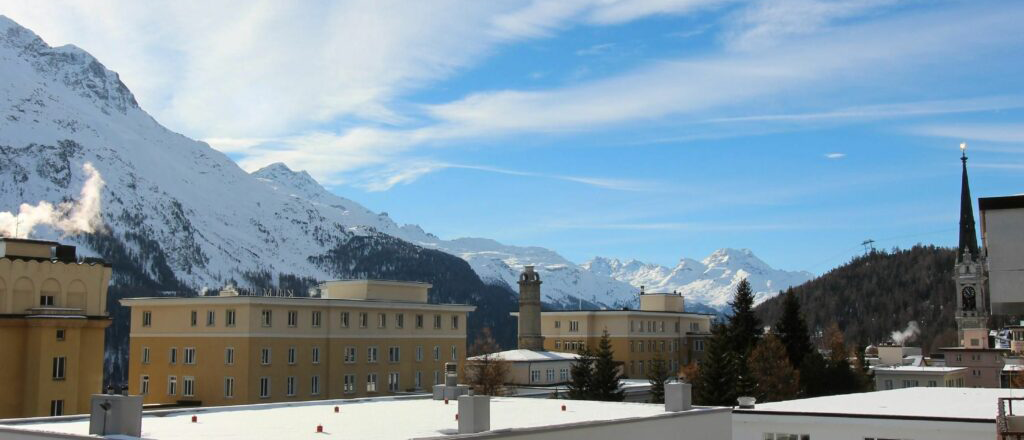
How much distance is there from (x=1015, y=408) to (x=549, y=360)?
6903 centimetres

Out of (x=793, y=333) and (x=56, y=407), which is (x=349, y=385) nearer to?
(x=56, y=407)

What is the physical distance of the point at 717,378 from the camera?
250ft

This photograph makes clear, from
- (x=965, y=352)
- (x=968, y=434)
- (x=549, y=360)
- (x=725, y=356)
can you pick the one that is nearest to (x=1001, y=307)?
(x=968, y=434)

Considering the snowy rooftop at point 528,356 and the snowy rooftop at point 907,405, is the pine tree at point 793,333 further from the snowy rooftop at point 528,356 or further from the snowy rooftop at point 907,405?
the snowy rooftop at point 907,405

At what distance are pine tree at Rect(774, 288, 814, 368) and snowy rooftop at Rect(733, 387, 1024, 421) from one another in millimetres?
48916

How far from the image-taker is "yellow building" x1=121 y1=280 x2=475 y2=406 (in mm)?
71812

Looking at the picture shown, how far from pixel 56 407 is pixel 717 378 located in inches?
1761

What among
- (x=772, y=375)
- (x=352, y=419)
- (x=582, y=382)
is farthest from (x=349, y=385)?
(x=352, y=419)

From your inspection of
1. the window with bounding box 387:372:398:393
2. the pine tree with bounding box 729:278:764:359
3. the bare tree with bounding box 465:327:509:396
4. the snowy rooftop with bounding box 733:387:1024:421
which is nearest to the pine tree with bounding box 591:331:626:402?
the bare tree with bounding box 465:327:509:396

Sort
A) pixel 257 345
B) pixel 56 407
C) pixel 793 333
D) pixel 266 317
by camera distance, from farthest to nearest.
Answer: pixel 793 333, pixel 266 317, pixel 257 345, pixel 56 407

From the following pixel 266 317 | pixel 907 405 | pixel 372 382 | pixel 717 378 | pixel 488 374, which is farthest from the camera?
pixel 488 374

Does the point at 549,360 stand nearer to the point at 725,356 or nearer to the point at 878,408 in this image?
the point at 725,356

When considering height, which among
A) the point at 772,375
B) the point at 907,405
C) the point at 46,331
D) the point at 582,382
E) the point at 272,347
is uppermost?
the point at 46,331

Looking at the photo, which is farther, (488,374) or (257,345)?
(488,374)
